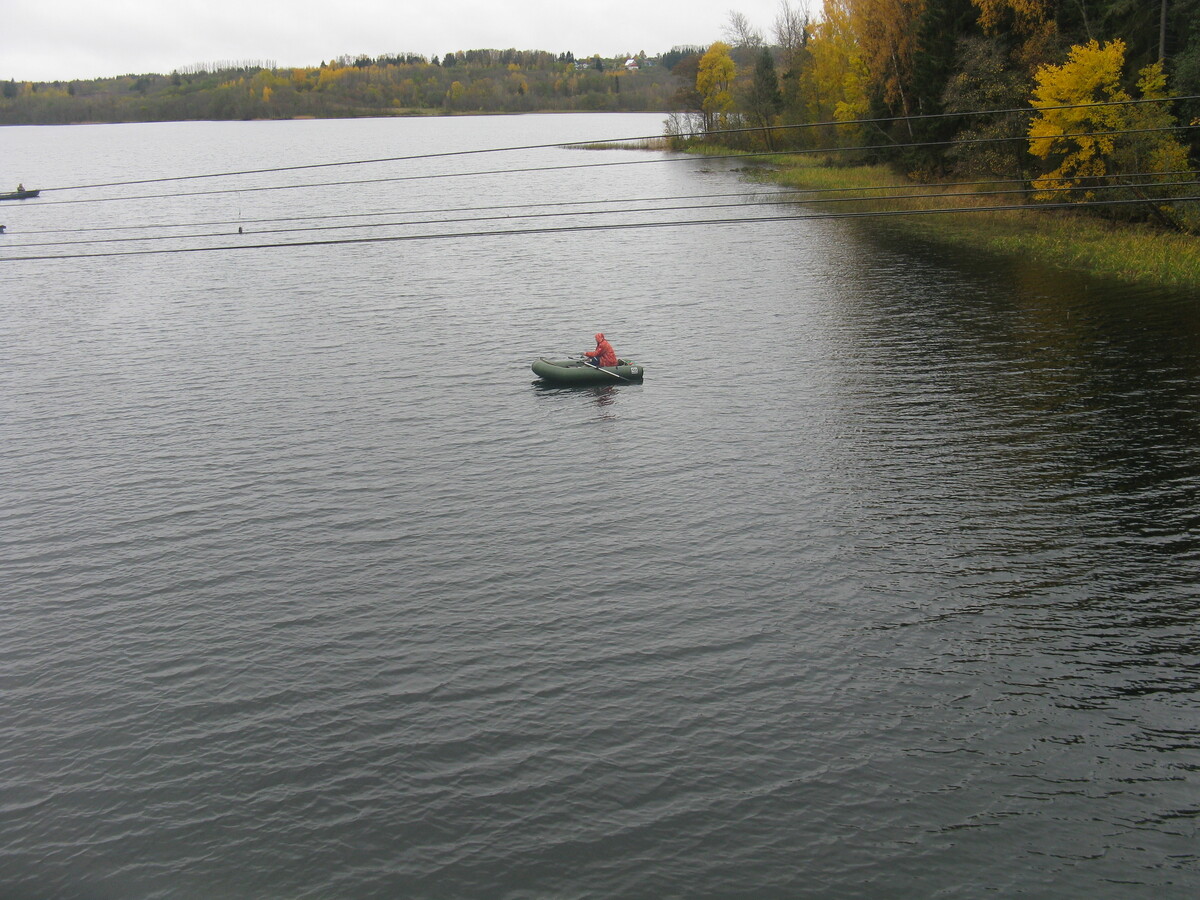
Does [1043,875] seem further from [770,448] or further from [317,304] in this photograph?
[317,304]

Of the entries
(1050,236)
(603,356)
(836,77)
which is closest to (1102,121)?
(1050,236)

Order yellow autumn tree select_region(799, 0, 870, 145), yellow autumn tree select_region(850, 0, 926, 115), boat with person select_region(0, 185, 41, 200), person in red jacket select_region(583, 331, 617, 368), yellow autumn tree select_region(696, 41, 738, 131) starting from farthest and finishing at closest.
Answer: yellow autumn tree select_region(696, 41, 738, 131) → boat with person select_region(0, 185, 41, 200) → yellow autumn tree select_region(799, 0, 870, 145) → yellow autumn tree select_region(850, 0, 926, 115) → person in red jacket select_region(583, 331, 617, 368)

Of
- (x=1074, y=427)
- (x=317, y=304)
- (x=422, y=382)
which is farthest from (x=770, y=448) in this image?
(x=317, y=304)

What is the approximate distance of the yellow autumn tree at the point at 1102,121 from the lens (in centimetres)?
5606

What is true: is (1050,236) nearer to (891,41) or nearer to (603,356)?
(891,41)

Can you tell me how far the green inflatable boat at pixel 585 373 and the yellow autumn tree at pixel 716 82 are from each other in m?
102

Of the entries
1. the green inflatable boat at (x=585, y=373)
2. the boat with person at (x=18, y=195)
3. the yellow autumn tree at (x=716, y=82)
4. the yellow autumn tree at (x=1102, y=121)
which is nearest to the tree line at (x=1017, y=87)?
the yellow autumn tree at (x=1102, y=121)

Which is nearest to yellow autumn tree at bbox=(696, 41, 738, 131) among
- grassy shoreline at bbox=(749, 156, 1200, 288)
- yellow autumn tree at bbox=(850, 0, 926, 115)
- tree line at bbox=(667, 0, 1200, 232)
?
tree line at bbox=(667, 0, 1200, 232)

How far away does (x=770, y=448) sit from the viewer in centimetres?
3609

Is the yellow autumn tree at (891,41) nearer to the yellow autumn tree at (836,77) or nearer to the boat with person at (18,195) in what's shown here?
the yellow autumn tree at (836,77)

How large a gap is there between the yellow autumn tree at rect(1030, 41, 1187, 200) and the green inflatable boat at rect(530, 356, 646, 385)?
1095 inches

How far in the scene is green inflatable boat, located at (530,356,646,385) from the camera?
4384 cm

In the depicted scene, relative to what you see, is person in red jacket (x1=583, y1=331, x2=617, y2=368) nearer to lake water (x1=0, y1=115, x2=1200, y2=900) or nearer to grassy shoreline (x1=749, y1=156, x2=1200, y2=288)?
lake water (x1=0, y1=115, x2=1200, y2=900)

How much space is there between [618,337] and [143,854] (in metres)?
37.4
